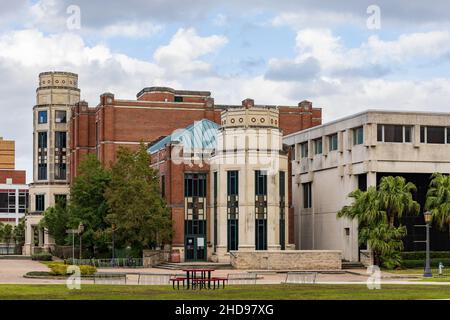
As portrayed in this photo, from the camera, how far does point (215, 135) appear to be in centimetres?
8906

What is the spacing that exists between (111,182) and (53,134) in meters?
42.4

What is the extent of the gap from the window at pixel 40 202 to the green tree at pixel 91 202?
3135 cm

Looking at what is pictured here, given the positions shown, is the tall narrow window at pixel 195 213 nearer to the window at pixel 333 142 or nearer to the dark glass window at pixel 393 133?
the window at pixel 333 142

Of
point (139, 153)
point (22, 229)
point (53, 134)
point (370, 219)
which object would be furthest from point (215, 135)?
point (22, 229)

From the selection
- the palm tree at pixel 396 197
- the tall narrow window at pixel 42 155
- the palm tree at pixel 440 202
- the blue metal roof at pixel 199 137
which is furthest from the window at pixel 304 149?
the tall narrow window at pixel 42 155

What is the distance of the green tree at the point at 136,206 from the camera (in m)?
81.2

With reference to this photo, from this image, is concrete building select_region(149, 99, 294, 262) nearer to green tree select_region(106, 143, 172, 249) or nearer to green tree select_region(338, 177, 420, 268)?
green tree select_region(106, 143, 172, 249)

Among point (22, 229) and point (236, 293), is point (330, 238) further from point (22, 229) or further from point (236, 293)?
point (22, 229)

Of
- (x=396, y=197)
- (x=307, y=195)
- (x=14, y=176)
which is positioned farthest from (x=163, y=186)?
(x=14, y=176)

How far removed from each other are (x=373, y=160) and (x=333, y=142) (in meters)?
9.01

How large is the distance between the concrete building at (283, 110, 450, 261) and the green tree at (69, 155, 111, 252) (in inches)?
780

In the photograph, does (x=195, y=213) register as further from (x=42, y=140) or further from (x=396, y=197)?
(x=42, y=140)

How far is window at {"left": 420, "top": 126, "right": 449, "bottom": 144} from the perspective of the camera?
3206 inches

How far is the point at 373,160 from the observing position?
79.8m
